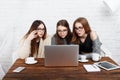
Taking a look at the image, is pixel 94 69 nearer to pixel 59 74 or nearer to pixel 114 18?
pixel 59 74

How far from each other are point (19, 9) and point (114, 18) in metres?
1.52

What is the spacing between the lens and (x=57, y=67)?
192 centimetres

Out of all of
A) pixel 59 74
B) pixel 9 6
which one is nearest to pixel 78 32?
pixel 59 74

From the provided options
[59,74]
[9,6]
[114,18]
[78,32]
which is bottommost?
[59,74]

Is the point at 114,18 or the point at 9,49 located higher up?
the point at 114,18

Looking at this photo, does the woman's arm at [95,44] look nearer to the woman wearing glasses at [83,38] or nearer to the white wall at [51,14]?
the woman wearing glasses at [83,38]

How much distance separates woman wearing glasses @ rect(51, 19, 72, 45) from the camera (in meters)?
2.61

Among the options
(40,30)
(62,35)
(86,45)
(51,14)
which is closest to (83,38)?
(86,45)

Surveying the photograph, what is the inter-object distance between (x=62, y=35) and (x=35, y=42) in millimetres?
384

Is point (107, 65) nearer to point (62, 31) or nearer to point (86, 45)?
point (86, 45)

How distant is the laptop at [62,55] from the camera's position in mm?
1884

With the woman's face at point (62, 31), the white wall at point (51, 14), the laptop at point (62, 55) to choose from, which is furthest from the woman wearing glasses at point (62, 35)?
the laptop at point (62, 55)

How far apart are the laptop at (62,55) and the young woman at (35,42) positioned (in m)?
0.70

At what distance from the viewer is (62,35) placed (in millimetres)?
2596
